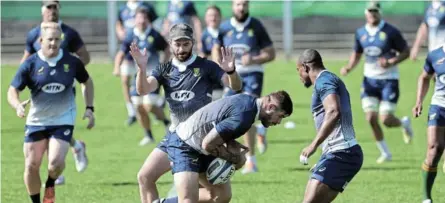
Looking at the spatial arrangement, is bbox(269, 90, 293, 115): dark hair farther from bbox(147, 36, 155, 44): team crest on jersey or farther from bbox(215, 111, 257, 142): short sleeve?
bbox(147, 36, 155, 44): team crest on jersey

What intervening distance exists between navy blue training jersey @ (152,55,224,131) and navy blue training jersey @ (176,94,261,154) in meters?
1.06

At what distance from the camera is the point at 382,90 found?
17.3 metres

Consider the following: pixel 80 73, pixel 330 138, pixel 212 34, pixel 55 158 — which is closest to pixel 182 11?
pixel 212 34

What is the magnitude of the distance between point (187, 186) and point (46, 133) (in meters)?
3.11

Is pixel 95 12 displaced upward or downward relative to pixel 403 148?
downward

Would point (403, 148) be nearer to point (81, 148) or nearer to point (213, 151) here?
point (81, 148)

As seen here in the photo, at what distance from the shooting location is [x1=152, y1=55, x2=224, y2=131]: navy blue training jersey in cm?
1172

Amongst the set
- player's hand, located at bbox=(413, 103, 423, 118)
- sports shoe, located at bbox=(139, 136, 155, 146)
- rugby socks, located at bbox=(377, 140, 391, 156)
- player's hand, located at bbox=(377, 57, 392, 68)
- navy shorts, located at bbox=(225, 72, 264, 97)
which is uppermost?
player's hand, located at bbox=(413, 103, 423, 118)

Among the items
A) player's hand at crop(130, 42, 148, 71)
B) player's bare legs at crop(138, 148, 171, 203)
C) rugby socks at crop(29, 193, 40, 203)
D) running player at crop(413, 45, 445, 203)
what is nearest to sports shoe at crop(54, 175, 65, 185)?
rugby socks at crop(29, 193, 40, 203)

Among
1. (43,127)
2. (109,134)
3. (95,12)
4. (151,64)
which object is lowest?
(95,12)

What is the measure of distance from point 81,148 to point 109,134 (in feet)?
16.1

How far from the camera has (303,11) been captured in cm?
3312

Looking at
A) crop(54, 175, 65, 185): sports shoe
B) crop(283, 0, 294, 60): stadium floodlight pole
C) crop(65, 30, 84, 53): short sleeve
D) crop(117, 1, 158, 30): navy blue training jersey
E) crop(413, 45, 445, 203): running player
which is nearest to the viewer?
crop(413, 45, 445, 203): running player

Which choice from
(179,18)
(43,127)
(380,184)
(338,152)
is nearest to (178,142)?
(338,152)
